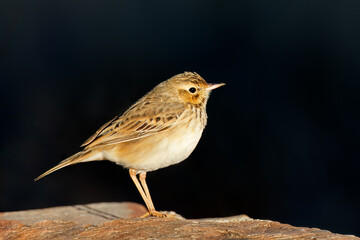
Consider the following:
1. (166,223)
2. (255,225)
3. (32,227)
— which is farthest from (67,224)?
(255,225)

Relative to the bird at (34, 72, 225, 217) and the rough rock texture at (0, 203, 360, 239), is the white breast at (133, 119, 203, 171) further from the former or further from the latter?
the rough rock texture at (0, 203, 360, 239)

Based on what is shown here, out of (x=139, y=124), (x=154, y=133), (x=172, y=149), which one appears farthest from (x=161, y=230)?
(x=139, y=124)

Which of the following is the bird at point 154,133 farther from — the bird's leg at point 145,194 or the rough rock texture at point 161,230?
the rough rock texture at point 161,230

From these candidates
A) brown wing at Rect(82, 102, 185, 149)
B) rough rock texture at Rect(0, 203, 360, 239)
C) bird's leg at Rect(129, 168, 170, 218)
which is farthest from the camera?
brown wing at Rect(82, 102, 185, 149)

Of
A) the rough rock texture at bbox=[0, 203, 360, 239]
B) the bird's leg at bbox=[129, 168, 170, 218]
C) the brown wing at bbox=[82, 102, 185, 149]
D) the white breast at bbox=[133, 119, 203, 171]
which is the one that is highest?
the brown wing at bbox=[82, 102, 185, 149]

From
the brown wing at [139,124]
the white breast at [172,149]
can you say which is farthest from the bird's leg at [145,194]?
the brown wing at [139,124]

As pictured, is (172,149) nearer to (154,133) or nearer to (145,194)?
(154,133)

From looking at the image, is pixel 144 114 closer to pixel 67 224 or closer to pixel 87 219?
pixel 87 219

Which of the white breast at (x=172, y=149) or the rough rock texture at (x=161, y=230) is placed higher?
the white breast at (x=172, y=149)

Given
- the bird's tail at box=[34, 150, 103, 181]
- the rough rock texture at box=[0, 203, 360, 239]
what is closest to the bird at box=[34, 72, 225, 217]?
the bird's tail at box=[34, 150, 103, 181]
